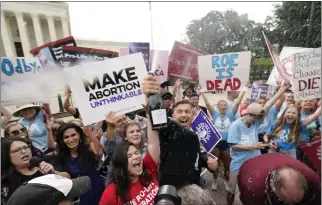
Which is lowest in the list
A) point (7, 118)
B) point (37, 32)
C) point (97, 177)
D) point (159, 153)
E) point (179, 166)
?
point (97, 177)

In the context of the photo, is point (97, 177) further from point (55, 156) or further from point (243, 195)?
point (243, 195)

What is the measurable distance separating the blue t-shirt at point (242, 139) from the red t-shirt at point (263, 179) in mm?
1587

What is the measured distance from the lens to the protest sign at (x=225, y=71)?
391cm

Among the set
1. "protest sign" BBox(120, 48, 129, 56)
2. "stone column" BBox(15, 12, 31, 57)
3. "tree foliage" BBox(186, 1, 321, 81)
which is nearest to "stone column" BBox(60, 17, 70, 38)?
"stone column" BBox(15, 12, 31, 57)

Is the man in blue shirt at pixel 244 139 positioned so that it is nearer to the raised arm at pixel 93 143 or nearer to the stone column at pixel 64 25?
the raised arm at pixel 93 143

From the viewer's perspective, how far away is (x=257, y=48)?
35.1m

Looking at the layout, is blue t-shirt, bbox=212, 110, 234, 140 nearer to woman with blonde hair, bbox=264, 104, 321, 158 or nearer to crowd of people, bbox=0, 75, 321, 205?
crowd of people, bbox=0, 75, 321, 205

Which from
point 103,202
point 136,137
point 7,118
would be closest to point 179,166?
point 136,137

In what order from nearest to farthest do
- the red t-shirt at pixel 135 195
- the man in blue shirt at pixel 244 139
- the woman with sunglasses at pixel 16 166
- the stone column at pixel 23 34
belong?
the red t-shirt at pixel 135 195, the woman with sunglasses at pixel 16 166, the man in blue shirt at pixel 244 139, the stone column at pixel 23 34

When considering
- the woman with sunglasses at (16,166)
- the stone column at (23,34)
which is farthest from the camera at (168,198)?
the stone column at (23,34)

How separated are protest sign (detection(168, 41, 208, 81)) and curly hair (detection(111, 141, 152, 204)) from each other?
2818mm

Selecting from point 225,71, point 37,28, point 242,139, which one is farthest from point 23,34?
point 242,139

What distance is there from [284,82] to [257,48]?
3421 centimetres

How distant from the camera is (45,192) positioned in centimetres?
137
